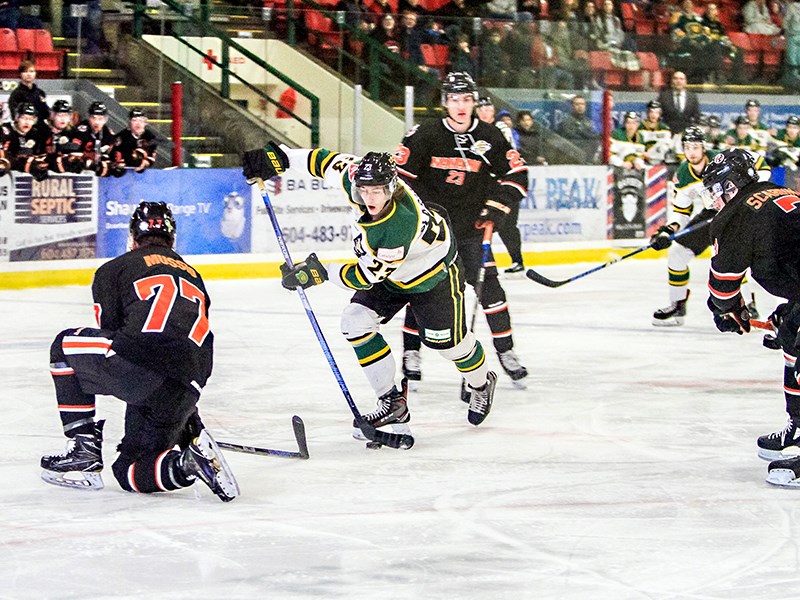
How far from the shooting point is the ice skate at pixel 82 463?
425 cm

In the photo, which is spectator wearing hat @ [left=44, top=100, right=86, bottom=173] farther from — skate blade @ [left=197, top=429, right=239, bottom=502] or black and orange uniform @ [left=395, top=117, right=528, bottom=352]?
skate blade @ [left=197, top=429, right=239, bottom=502]

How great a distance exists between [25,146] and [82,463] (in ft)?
18.2

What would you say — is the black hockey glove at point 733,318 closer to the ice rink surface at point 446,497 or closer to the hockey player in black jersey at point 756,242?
the hockey player in black jersey at point 756,242

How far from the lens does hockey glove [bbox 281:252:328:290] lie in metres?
4.83

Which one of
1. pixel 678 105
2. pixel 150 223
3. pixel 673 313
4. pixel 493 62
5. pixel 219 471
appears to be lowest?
pixel 673 313

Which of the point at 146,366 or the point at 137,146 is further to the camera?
the point at 137,146

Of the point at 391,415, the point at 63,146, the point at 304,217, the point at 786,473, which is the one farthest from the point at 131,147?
the point at 786,473

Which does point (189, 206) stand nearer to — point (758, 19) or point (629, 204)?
point (629, 204)

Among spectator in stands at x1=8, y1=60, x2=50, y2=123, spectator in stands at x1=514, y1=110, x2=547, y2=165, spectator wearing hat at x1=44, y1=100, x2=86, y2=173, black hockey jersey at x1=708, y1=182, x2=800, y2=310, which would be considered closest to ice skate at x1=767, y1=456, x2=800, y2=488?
black hockey jersey at x1=708, y1=182, x2=800, y2=310

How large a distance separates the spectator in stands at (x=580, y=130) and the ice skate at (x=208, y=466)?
8.26 metres

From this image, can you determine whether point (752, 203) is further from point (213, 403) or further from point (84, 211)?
point (84, 211)

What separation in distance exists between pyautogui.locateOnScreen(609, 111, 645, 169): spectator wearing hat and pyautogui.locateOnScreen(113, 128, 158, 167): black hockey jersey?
13.6ft

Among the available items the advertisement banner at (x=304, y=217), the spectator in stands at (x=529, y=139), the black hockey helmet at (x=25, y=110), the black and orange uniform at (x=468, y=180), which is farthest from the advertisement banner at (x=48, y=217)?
the black and orange uniform at (x=468, y=180)

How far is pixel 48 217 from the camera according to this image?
30.9ft
